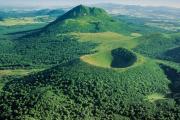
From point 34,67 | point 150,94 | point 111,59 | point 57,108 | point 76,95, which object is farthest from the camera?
point 34,67

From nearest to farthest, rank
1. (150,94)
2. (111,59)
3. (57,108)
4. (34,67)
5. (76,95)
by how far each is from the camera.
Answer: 1. (57,108)
2. (76,95)
3. (150,94)
4. (111,59)
5. (34,67)

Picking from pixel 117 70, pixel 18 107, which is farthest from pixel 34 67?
pixel 18 107

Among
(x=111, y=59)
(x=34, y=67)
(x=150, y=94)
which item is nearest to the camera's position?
(x=150, y=94)

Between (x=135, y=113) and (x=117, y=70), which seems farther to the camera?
(x=117, y=70)

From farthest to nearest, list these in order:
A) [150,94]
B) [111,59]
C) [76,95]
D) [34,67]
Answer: [34,67], [111,59], [150,94], [76,95]

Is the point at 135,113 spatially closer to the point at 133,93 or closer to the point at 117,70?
the point at 133,93

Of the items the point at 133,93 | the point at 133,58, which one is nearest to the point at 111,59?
the point at 133,58

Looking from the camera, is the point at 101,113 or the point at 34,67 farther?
the point at 34,67

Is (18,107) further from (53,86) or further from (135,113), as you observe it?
(135,113)
